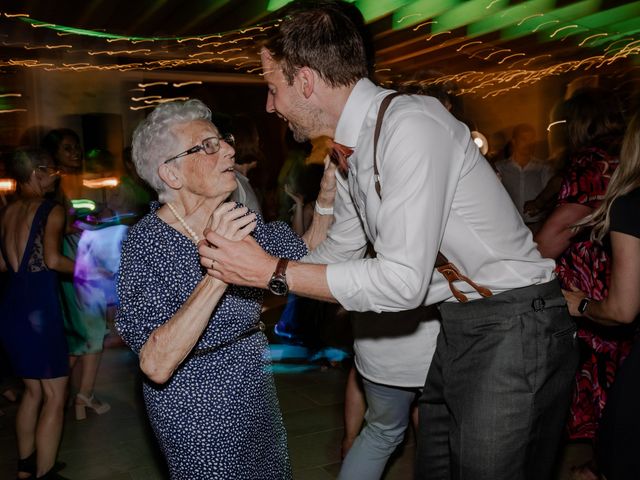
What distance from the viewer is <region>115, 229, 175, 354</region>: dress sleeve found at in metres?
1.77

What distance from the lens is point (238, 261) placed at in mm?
1552

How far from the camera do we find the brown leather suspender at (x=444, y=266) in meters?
1.63

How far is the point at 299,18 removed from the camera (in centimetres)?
174

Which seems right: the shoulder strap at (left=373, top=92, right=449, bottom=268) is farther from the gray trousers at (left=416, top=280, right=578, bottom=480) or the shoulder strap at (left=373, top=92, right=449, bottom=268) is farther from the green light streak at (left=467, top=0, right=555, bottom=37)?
the green light streak at (left=467, top=0, right=555, bottom=37)

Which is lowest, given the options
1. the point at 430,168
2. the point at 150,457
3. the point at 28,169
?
the point at 150,457

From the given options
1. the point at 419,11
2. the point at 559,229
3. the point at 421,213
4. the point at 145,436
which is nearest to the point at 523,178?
the point at 559,229

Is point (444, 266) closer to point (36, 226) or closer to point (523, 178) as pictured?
point (36, 226)

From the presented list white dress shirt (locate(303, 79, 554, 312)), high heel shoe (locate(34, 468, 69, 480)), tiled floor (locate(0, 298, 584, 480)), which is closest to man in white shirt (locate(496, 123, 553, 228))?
tiled floor (locate(0, 298, 584, 480))

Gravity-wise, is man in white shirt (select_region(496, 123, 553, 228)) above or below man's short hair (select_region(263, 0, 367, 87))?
below

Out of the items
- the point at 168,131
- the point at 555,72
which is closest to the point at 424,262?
the point at 168,131

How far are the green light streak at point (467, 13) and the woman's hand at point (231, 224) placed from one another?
8.43m

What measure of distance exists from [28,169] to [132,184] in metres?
2.19

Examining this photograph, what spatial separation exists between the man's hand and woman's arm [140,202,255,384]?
0.04 metres

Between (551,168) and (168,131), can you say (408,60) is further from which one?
(168,131)
